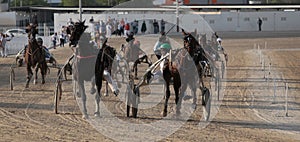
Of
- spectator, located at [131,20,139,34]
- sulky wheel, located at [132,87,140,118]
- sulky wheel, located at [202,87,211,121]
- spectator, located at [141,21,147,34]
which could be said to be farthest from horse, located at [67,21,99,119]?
spectator, located at [141,21,147,34]

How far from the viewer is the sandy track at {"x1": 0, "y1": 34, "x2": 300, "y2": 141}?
11148 mm

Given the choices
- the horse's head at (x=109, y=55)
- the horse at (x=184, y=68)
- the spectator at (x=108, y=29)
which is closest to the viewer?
A: the horse at (x=184, y=68)

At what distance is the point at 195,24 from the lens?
46.6m

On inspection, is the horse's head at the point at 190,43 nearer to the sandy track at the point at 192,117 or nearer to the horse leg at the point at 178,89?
the horse leg at the point at 178,89

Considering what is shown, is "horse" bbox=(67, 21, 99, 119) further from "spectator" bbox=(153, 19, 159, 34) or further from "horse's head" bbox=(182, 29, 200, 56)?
"spectator" bbox=(153, 19, 159, 34)

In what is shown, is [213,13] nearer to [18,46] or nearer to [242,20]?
[242,20]

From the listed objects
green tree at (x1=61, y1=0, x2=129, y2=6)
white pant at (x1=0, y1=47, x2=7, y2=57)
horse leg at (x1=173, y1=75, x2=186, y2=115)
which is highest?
green tree at (x1=61, y1=0, x2=129, y2=6)

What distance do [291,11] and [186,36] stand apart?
45.5 metres

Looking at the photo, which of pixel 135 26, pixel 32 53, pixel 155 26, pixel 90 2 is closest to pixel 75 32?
pixel 32 53

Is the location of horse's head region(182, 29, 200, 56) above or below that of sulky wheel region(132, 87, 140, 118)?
above

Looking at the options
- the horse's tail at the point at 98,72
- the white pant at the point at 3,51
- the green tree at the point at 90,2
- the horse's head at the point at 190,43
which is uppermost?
the green tree at the point at 90,2

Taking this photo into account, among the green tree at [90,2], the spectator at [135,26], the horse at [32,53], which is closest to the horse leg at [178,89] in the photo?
the horse at [32,53]

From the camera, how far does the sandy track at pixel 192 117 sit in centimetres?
1115

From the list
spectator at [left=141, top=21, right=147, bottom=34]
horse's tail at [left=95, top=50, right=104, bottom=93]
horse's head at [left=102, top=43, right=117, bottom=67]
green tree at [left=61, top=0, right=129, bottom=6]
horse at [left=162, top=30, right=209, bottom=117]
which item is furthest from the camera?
green tree at [left=61, top=0, right=129, bottom=6]
